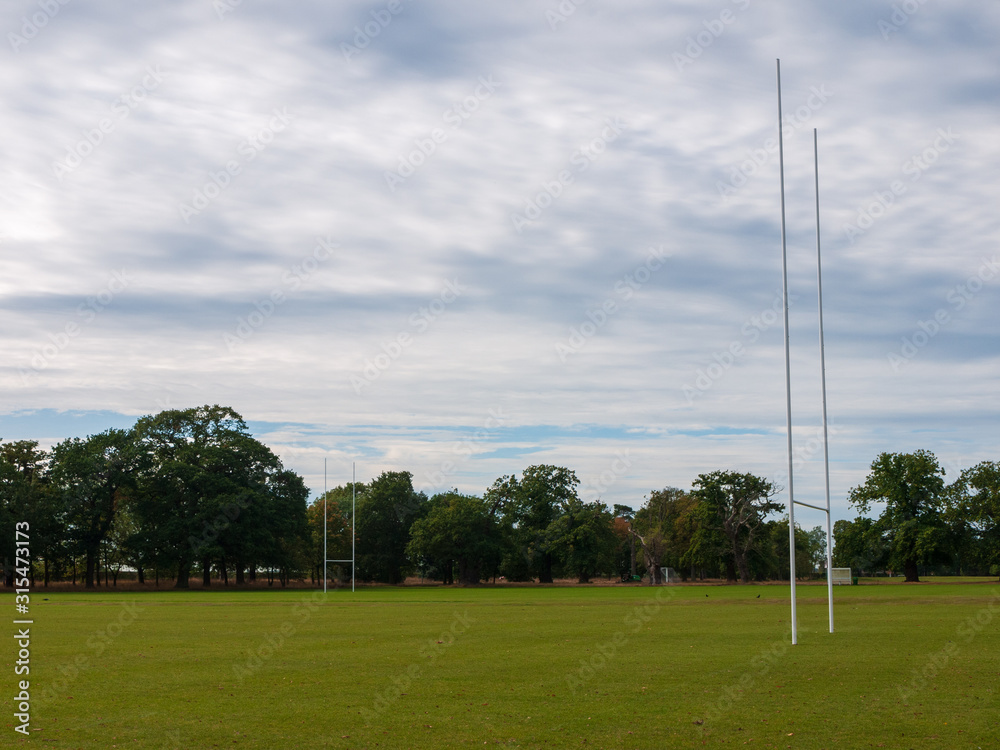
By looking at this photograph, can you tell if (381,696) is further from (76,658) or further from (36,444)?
(36,444)

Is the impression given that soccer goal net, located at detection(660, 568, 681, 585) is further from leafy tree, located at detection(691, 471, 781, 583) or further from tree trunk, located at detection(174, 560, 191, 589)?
tree trunk, located at detection(174, 560, 191, 589)

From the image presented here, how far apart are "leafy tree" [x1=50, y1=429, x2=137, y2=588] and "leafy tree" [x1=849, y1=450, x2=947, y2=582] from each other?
7023 centimetres

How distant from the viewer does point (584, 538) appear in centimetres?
9369

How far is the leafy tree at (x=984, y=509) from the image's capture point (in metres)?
79.3

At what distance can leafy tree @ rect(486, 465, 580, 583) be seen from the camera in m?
96.2

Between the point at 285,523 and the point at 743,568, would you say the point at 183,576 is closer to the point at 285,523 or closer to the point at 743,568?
the point at 285,523

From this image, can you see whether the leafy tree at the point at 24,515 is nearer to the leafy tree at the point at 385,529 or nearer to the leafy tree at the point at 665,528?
the leafy tree at the point at 385,529

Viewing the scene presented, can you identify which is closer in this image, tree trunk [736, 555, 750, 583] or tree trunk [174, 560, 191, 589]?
tree trunk [174, 560, 191, 589]

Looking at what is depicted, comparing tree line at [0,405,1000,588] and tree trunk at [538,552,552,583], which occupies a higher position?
tree line at [0,405,1000,588]

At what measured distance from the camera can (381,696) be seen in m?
15.0

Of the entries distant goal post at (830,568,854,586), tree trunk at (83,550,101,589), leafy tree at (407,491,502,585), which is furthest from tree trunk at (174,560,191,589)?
distant goal post at (830,568,854,586)

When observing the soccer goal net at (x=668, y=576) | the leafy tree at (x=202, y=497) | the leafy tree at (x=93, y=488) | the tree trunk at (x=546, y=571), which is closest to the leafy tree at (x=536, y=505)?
the tree trunk at (x=546, y=571)

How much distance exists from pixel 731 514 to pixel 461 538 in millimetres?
27086

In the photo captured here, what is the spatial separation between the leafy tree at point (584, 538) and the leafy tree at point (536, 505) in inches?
50.8
